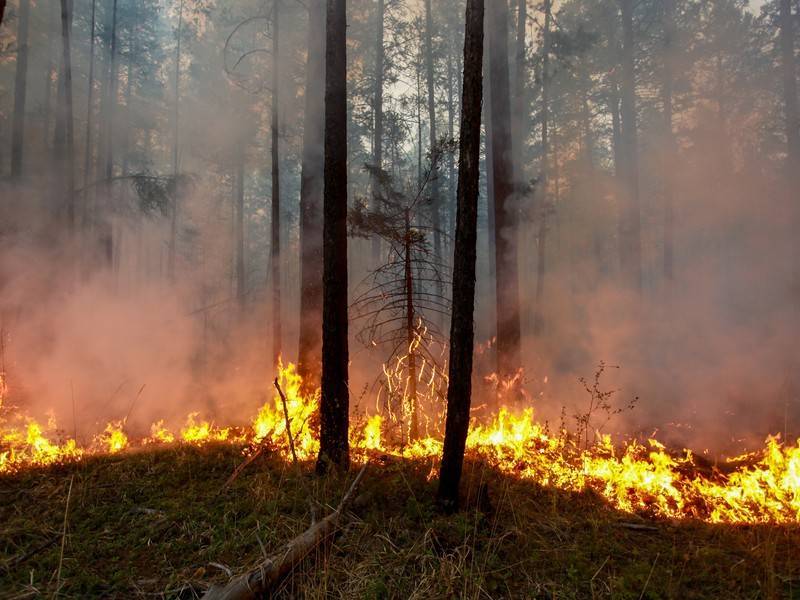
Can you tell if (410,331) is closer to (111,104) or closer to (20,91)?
(20,91)

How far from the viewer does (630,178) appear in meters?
16.0

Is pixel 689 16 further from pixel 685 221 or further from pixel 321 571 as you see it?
pixel 321 571

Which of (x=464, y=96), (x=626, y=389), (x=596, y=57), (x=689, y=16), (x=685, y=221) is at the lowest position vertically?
(x=626, y=389)

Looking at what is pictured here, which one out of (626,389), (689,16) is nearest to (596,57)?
(689,16)

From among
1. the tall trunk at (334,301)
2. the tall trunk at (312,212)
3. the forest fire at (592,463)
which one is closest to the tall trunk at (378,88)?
the tall trunk at (312,212)

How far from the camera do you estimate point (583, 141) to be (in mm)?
22781

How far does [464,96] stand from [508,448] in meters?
4.92

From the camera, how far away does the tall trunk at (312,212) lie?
8.21 m

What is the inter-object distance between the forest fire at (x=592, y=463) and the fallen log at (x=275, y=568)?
1902mm

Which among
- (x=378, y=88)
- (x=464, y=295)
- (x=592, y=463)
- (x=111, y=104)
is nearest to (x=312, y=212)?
(x=464, y=295)

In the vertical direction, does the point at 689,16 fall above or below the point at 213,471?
above

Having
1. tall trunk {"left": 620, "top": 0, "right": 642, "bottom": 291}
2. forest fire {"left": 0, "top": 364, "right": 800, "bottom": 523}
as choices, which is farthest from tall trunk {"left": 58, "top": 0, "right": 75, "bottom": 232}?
tall trunk {"left": 620, "top": 0, "right": 642, "bottom": 291}

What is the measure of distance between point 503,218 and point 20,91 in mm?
18205

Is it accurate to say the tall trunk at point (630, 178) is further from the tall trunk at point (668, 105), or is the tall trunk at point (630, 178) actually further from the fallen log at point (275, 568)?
the fallen log at point (275, 568)
